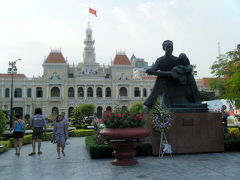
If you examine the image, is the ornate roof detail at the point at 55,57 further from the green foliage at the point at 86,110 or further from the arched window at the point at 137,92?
the green foliage at the point at 86,110

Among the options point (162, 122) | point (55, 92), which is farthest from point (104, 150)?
point (55, 92)

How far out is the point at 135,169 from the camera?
22.4ft

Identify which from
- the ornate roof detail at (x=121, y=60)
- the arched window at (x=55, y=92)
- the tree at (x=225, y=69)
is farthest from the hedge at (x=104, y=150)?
the ornate roof detail at (x=121, y=60)

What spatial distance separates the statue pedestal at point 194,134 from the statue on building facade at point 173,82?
1.92 ft

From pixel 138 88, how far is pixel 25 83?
25.4 meters

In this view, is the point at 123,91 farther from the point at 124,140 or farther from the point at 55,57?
the point at 124,140

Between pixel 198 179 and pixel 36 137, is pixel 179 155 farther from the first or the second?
pixel 36 137

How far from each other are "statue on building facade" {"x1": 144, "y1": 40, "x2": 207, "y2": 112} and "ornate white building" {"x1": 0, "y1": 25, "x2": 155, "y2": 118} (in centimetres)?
5064

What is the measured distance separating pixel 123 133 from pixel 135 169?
0.94 meters

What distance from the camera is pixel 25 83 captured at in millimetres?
58594

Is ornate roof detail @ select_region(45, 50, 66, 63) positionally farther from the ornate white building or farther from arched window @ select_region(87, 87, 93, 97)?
arched window @ select_region(87, 87, 93, 97)

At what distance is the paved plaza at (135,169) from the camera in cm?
612

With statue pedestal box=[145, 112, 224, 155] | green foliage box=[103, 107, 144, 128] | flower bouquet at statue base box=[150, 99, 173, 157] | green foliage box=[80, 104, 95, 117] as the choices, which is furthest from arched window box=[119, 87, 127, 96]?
green foliage box=[103, 107, 144, 128]

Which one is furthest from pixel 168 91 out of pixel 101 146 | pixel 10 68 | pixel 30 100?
pixel 30 100
